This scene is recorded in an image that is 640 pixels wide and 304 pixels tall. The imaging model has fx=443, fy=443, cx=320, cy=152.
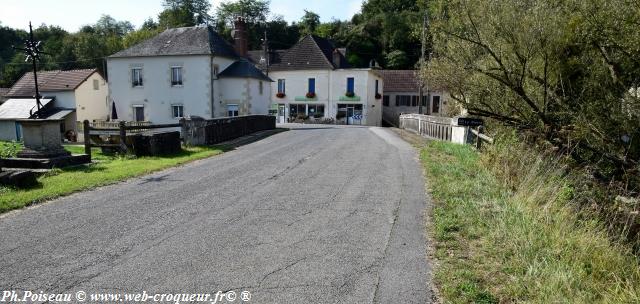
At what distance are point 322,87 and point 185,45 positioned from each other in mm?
15427

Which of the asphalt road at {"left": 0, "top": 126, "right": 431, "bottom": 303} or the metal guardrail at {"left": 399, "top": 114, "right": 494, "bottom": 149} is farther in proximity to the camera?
the metal guardrail at {"left": 399, "top": 114, "right": 494, "bottom": 149}

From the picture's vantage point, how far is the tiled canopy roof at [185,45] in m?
32.1

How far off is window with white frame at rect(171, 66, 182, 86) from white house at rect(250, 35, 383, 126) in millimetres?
11803

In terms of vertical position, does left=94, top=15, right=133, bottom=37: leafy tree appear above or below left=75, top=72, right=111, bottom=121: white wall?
above

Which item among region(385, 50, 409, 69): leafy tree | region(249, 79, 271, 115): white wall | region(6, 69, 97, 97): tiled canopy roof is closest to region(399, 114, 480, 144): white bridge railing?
region(249, 79, 271, 115): white wall

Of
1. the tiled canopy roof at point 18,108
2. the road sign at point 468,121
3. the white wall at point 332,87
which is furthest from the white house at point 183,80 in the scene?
the road sign at point 468,121

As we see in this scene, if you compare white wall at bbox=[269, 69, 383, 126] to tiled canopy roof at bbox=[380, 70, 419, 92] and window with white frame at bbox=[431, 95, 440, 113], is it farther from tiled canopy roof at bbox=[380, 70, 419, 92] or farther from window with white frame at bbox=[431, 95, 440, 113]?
window with white frame at bbox=[431, 95, 440, 113]

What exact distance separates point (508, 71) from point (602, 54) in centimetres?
181

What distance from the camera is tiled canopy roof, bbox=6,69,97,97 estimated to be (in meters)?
39.2

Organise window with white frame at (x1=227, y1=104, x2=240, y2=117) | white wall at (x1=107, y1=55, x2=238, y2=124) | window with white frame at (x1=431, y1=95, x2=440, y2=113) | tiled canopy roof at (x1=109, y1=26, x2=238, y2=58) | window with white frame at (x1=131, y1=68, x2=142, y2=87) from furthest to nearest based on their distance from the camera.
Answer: window with white frame at (x1=431, y1=95, x2=440, y2=113) < window with white frame at (x1=131, y1=68, x2=142, y2=87) < window with white frame at (x1=227, y1=104, x2=240, y2=117) < tiled canopy roof at (x1=109, y1=26, x2=238, y2=58) < white wall at (x1=107, y1=55, x2=238, y2=124)

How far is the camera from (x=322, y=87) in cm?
4431

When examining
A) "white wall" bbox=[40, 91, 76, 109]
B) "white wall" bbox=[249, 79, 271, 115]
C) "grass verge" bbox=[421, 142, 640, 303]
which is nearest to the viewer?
"grass verge" bbox=[421, 142, 640, 303]

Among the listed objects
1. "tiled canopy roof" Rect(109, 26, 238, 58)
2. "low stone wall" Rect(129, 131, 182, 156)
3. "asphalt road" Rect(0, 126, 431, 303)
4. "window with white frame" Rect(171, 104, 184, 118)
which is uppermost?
"tiled canopy roof" Rect(109, 26, 238, 58)

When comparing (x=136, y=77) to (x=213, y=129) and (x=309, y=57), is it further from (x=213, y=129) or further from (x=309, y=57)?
(x=213, y=129)
